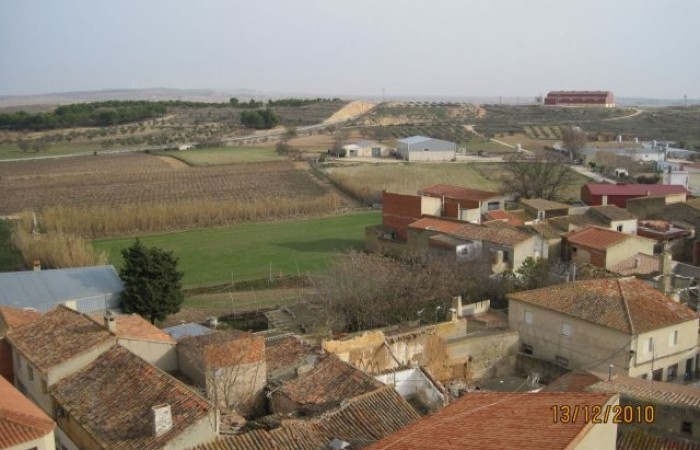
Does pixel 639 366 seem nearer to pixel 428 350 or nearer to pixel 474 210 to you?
pixel 428 350

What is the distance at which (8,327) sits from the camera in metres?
16.7

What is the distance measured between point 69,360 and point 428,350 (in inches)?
351

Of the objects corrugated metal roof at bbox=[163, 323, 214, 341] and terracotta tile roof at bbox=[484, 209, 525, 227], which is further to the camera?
terracotta tile roof at bbox=[484, 209, 525, 227]

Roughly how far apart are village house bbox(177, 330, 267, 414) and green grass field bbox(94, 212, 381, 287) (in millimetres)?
18769

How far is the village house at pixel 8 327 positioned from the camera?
15742mm

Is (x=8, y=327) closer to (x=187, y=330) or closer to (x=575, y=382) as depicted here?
(x=187, y=330)

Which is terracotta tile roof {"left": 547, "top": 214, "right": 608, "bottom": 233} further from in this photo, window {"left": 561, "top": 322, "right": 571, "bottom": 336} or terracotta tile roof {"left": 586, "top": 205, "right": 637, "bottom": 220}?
window {"left": 561, "top": 322, "right": 571, "bottom": 336}

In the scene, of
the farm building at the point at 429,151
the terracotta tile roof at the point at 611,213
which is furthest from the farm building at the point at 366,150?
the terracotta tile roof at the point at 611,213

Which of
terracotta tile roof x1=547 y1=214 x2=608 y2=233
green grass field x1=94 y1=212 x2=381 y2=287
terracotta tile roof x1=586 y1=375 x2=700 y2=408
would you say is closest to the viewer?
terracotta tile roof x1=586 y1=375 x2=700 y2=408

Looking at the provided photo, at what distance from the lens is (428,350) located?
18.2m

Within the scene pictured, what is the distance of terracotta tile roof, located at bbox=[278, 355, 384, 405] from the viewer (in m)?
13.3

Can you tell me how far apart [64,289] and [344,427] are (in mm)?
17462
